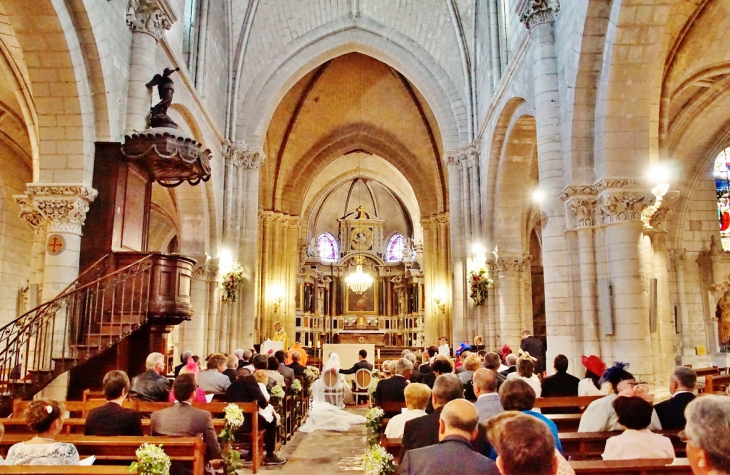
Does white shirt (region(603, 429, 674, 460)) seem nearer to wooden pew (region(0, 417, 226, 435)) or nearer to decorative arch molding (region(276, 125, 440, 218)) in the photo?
wooden pew (region(0, 417, 226, 435))

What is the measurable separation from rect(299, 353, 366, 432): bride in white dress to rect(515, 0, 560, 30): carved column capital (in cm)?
822

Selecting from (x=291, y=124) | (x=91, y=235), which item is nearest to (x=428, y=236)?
(x=291, y=124)

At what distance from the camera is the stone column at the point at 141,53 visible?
34.4 ft

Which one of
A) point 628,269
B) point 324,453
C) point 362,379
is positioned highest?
point 628,269

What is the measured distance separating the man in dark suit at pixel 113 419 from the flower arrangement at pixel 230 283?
12.5m

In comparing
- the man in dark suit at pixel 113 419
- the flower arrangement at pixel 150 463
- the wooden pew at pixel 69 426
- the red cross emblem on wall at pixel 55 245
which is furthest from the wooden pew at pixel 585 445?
the red cross emblem on wall at pixel 55 245

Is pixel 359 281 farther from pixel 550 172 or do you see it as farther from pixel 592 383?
pixel 592 383

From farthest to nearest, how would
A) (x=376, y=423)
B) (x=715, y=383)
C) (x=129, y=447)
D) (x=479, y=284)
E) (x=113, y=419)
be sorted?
(x=479, y=284)
(x=715, y=383)
(x=376, y=423)
(x=113, y=419)
(x=129, y=447)

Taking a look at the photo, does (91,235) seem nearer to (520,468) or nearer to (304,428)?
(304,428)

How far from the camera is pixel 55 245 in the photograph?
9.05 metres

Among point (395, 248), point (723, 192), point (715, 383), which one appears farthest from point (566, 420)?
point (395, 248)

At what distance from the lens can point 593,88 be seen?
987cm

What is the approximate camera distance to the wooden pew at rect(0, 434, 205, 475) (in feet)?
13.7

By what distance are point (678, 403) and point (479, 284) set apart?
12099 millimetres
